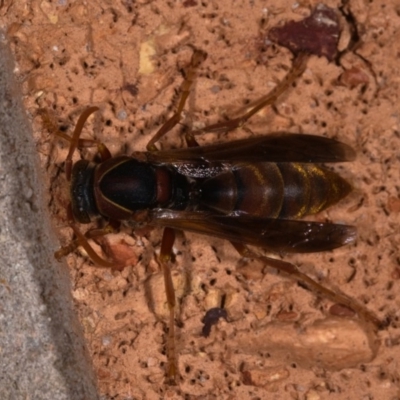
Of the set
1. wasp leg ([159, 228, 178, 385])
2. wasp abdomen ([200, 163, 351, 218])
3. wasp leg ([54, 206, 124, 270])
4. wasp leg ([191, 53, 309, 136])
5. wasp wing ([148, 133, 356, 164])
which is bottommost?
wasp leg ([159, 228, 178, 385])

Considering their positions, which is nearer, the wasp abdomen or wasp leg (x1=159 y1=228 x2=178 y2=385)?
wasp leg (x1=159 y1=228 x2=178 y2=385)

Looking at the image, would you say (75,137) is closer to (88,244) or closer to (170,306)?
(88,244)

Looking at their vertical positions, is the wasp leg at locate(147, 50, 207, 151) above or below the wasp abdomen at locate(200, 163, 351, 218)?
above

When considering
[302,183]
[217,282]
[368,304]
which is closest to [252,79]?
[302,183]

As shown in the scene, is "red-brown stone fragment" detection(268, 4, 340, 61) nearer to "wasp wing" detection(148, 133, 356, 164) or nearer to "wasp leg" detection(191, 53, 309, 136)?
"wasp leg" detection(191, 53, 309, 136)

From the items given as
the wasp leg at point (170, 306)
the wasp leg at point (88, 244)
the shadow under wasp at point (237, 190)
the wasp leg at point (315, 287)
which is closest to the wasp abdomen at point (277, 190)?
the shadow under wasp at point (237, 190)

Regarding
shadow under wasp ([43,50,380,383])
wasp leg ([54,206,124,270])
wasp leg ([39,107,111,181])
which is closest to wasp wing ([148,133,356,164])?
shadow under wasp ([43,50,380,383])

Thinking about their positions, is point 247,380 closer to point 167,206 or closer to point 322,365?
point 322,365

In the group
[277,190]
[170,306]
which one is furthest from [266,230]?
[170,306]
